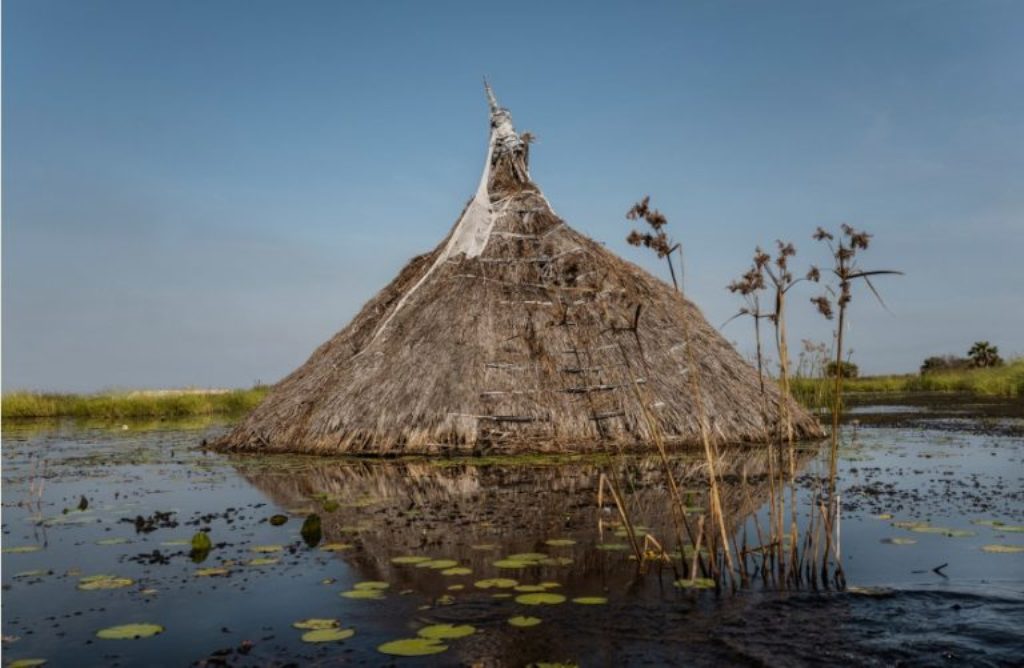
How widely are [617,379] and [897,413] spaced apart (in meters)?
15.4

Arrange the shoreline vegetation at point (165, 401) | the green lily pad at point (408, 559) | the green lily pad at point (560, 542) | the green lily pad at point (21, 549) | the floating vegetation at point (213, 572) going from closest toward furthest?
1. the floating vegetation at point (213, 572)
2. the green lily pad at point (408, 559)
3. the green lily pad at point (560, 542)
4. the green lily pad at point (21, 549)
5. the shoreline vegetation at point (165, 401)

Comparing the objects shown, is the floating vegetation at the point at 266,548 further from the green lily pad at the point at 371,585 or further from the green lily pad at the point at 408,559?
the green lily pad at the point at 371,585

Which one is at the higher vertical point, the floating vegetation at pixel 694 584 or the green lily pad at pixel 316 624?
the floating vegetation at pixel 694 584

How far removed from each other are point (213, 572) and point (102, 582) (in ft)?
2.56

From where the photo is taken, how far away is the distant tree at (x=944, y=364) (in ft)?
167

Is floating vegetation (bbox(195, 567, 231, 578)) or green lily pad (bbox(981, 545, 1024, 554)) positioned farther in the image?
green lily pad (bbox(981, 545, 1024, 554))

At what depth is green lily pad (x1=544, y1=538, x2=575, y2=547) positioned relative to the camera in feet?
22.8

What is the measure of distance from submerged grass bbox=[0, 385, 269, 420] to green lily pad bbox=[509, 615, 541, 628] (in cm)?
2873

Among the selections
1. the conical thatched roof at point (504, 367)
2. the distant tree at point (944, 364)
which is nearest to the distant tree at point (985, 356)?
the distant tree at point (944, 364)

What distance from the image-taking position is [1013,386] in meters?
35.2

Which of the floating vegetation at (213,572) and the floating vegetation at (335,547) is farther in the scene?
the floating vegetation at (335,547)

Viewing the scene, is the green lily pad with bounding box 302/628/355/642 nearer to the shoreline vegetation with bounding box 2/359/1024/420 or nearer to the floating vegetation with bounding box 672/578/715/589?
the floating vegetation with bounding box 672/578/715/589

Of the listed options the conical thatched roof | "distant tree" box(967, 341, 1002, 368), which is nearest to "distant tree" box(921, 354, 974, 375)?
"distant tree" box(967, 341, 1002, 368)

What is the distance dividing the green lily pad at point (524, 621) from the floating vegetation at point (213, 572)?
268 cm
